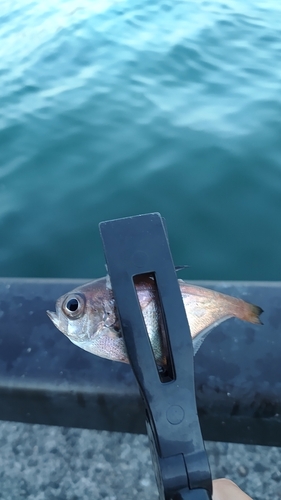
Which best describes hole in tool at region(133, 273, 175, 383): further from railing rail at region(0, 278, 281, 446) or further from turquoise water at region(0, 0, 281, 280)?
turquoise water at region(0, 0, 281, 280)

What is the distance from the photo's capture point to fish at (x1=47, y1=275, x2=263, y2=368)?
1.04 meters

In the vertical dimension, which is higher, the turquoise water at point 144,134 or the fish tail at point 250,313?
the fish tail at point 250,313

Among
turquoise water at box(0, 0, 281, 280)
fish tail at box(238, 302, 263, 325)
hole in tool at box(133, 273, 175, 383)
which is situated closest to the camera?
hole in tool at box(133, 273, 175, 383)

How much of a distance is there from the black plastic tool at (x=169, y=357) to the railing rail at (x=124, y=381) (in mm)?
719

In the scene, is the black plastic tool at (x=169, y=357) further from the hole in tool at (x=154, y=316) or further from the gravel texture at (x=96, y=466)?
the gravel texture at (x=96, y=466)

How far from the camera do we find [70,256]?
3842mm

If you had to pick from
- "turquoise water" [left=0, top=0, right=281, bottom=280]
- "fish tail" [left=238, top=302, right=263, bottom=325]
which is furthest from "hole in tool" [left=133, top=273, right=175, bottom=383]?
"turquoise water" [left=0, top=0, right=281, bottom=280]

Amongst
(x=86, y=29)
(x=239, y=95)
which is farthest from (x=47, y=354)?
(x=86, y=29)

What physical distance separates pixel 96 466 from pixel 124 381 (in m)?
0.55

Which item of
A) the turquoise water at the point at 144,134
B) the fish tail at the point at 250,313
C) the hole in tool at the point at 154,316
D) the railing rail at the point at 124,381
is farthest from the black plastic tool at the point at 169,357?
the turquoise water at the point at 144,134

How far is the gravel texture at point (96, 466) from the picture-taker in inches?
73.2

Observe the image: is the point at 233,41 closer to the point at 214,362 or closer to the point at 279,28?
the point at 279,28

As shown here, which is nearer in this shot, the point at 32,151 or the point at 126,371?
the point at 126,371

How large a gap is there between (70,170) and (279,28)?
527 centimetres
